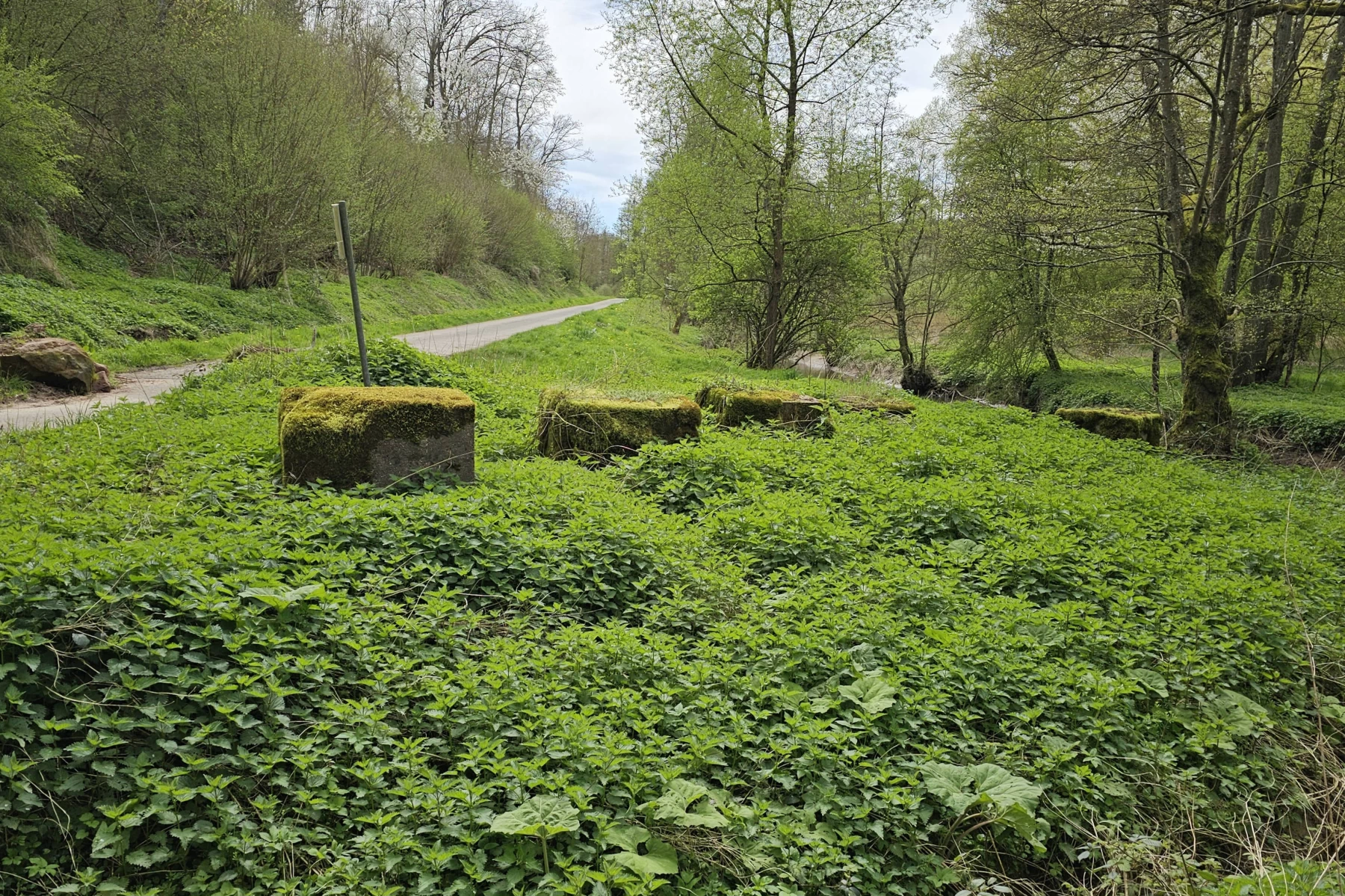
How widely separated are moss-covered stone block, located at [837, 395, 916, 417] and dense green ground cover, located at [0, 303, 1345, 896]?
4.61 m

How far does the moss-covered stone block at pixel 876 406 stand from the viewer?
33.5 feet

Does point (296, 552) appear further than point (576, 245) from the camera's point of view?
No

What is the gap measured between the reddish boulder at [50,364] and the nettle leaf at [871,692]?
10.7m

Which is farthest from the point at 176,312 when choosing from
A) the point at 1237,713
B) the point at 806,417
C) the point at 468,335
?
the point at 1237,713

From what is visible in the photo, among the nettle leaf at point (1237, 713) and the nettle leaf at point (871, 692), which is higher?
the nettle leaf at point (871, 692)

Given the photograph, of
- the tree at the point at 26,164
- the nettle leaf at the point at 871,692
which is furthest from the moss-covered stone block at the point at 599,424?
the tree at the point at 26,164

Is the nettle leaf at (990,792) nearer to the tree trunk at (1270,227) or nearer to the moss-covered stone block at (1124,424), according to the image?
the moss-covered stone block at (1124,424)

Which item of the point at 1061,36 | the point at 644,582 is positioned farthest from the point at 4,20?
the point at 1061,36

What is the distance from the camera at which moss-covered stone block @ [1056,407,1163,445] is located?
36.3 feet

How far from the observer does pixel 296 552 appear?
371cm

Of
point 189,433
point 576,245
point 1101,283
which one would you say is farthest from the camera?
point 576,245

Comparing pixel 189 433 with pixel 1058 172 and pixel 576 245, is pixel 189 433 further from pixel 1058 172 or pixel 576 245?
pixel 576 245

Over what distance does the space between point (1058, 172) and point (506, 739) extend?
64.8 ft

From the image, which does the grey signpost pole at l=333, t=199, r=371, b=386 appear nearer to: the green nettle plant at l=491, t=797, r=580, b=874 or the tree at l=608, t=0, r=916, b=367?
the green nettle plant at l=491, t=797, r=580, b=874
